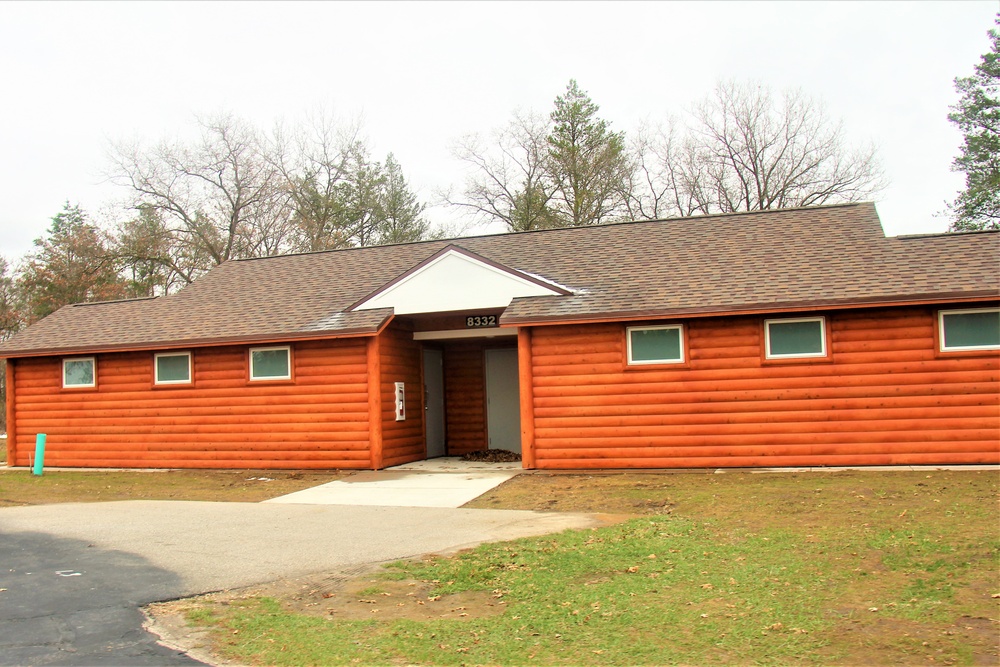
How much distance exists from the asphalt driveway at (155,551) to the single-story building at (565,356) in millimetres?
3887

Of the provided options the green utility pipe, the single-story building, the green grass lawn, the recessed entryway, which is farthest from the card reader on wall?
the green grass lawn

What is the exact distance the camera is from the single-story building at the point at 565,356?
43.0ft

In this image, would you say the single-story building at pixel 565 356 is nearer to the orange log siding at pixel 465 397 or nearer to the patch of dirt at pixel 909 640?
the orange log siding at pixel 465 397

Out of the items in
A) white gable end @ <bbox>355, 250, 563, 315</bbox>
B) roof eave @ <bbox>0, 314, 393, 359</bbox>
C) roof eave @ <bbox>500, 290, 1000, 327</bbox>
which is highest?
white gable end @ <bbox>355, 250, 563, 315</bbox>

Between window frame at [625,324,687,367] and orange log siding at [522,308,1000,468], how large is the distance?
0.08m

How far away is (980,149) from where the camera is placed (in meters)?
28.7

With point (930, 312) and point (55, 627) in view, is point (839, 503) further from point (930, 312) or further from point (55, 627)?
point (55, 627)

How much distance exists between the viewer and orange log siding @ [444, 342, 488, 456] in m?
18.2

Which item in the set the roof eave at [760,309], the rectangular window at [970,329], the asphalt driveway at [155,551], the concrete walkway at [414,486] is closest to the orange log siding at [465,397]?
the concrete walkway at [414,486]

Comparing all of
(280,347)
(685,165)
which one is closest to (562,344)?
(280,347)

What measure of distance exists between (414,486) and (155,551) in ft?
16.8

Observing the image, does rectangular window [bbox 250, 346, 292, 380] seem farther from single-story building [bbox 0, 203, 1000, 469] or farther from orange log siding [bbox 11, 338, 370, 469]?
orange log siding [bbox 11, 338, 370, 469]

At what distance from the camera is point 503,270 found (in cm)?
1529

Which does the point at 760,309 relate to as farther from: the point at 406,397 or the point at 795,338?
the point at 406,397
